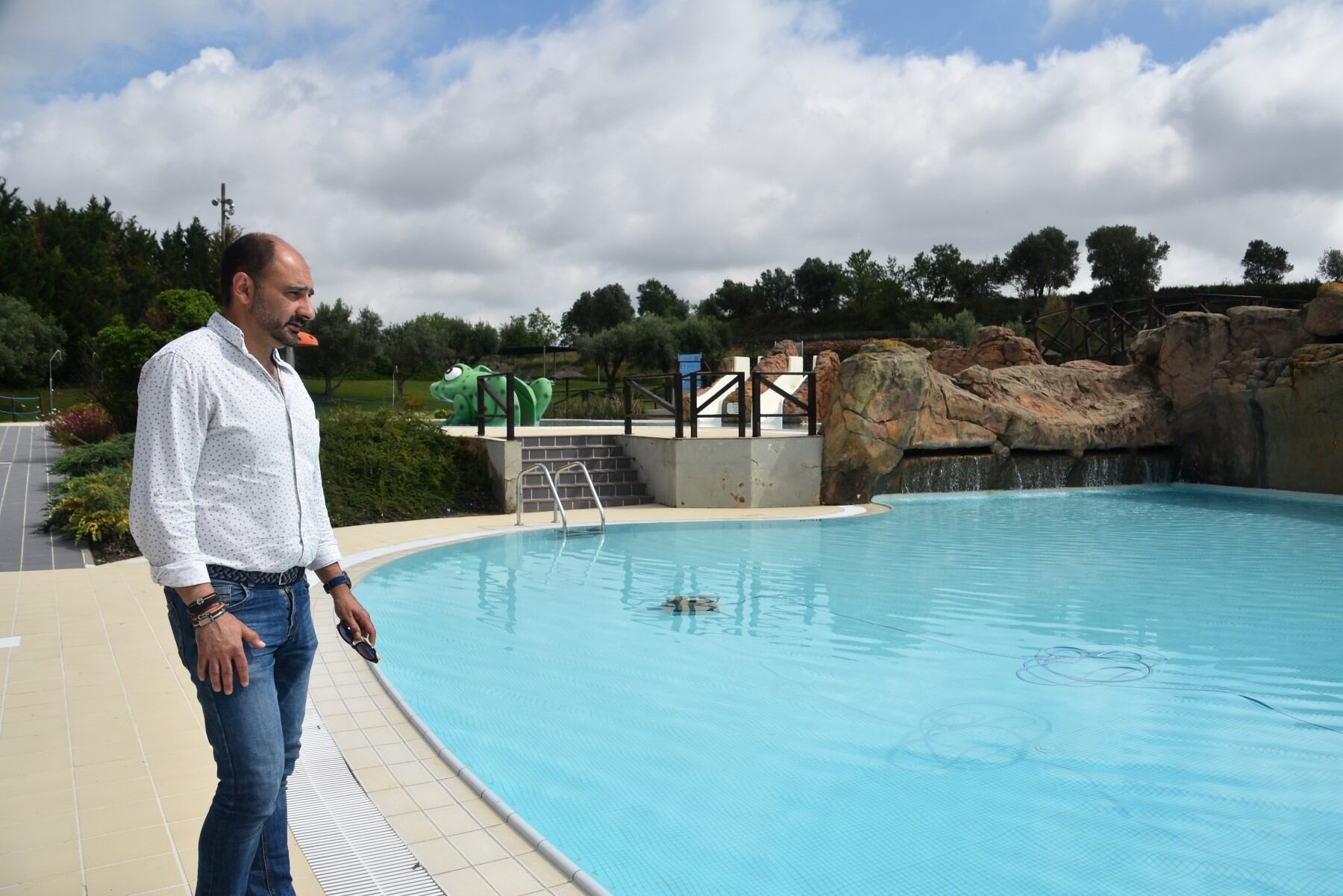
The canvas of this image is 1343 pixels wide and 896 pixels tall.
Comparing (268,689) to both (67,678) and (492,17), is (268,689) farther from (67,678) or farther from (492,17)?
(492,17)

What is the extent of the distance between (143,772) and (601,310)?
194 feet

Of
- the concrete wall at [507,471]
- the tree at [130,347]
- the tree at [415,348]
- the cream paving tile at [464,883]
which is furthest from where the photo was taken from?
the tree at [415,348]

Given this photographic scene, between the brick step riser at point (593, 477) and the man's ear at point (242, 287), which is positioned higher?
the man's ear at point (242, 287)

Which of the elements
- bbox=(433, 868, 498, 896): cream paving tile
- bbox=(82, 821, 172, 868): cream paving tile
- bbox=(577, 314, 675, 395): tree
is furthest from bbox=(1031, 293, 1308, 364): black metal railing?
bbox=(82, 821, 172, 868): cream paving tile

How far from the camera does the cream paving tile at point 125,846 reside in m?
2.88

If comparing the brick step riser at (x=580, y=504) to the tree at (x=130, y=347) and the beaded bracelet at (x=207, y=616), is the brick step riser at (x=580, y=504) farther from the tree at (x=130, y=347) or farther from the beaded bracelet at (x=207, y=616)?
the beaded bracelet at (x=207, y=616)

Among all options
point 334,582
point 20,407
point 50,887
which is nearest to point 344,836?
point 50,887

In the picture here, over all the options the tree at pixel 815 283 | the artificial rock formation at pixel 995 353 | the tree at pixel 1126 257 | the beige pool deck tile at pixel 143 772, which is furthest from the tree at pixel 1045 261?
the beige pool deck tile at pixel 143 772

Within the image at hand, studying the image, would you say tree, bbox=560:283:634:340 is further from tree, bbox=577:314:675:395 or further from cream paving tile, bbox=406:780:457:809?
cream paving tile, bbox=406:780:457:809

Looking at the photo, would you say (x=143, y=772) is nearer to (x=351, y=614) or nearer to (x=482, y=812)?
(x=482, y=812)

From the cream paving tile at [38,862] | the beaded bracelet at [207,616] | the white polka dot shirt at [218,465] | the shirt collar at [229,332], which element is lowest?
the cream paving tile at [38,862]

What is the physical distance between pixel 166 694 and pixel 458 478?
310 inches

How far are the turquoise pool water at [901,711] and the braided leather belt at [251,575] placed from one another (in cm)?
164

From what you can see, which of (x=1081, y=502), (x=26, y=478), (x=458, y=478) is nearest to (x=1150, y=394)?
(x=1081, y=502)
